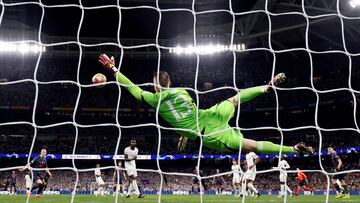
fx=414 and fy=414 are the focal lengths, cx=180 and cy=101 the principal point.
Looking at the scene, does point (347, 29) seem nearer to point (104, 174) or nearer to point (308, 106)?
point (308, 106)

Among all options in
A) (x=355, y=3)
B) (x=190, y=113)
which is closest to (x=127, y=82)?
(x=190, y=113)

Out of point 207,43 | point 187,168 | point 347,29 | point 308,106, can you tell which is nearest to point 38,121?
point 187,168

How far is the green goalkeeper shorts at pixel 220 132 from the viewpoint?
17.0 ft

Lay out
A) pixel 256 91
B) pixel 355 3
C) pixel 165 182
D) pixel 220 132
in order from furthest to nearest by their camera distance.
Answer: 1. pixel 165 182
2. pixel 355 3
3. pixel 256 91
4. pixel 220 132

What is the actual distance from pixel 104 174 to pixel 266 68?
14485 mm

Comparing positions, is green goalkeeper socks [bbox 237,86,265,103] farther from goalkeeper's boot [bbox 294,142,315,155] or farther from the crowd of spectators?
the crowd of spectators

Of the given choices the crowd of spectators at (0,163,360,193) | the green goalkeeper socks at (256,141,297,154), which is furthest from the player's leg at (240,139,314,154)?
the crowd of spectators at (0,163,360,193)

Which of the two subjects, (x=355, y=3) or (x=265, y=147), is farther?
(x=355, y=3)

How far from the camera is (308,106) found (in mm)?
29531

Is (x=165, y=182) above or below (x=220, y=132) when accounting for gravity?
below

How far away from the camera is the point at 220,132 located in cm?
516

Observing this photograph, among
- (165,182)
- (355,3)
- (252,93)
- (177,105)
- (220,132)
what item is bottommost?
(165,182)

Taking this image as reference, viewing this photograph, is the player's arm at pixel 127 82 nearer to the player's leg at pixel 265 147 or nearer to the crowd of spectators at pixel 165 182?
the player's leg at pixel 265 147

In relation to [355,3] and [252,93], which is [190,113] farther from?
[355,3]
